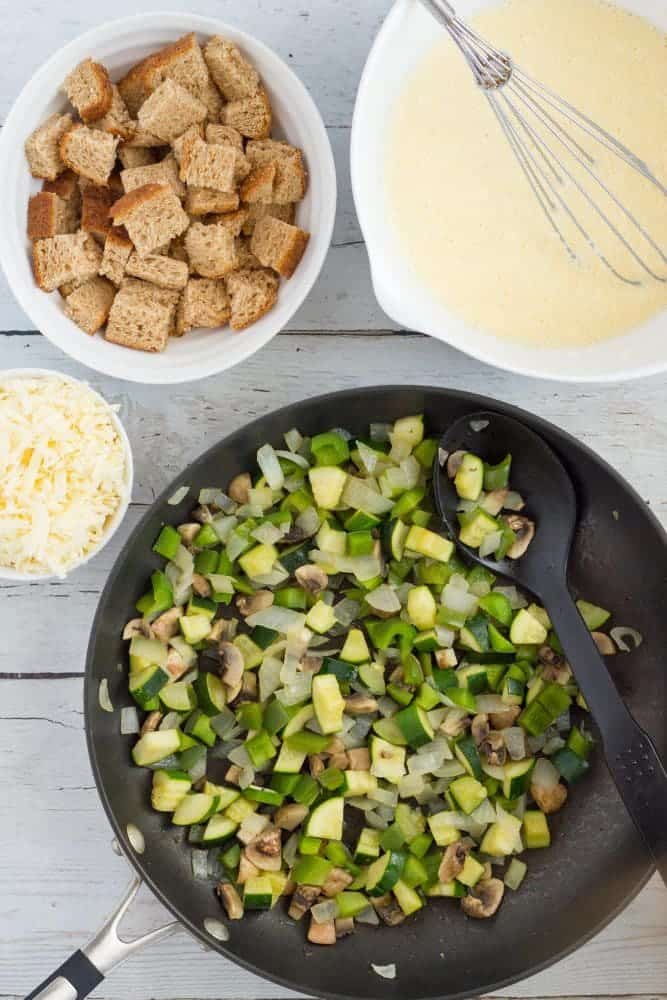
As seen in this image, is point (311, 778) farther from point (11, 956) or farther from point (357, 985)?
point (11, 956)

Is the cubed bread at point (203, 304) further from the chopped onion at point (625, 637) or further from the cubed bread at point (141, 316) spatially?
the chopped onion at point (625, 637)

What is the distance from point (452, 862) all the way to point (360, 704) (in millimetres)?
309

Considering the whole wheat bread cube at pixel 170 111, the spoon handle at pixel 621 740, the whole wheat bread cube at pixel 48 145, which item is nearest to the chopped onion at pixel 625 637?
the spoon handle at pixel 621 740

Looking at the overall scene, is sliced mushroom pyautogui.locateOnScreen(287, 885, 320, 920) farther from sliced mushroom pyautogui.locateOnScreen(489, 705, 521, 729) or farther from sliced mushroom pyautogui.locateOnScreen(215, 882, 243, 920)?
sliced mushroom pyautogui.locateOnScreen(489, 705, 521, 729)

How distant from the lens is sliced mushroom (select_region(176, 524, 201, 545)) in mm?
1728

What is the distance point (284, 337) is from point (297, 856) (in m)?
0.92

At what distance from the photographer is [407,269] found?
1.56 m

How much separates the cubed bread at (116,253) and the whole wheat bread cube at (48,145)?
0.14 metres

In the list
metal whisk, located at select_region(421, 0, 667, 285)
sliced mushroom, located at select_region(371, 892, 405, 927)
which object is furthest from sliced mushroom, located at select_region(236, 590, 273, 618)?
metal whisk, located at select_region(421, 0, 667, 285)

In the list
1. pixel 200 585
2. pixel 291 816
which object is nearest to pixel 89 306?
pixel 200 585

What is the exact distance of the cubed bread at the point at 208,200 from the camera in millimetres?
1600

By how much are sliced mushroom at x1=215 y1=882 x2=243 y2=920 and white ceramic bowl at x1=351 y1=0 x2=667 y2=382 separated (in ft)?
3.24

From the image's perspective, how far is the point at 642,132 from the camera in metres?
1.51

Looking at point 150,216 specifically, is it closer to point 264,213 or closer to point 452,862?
point 264,213
